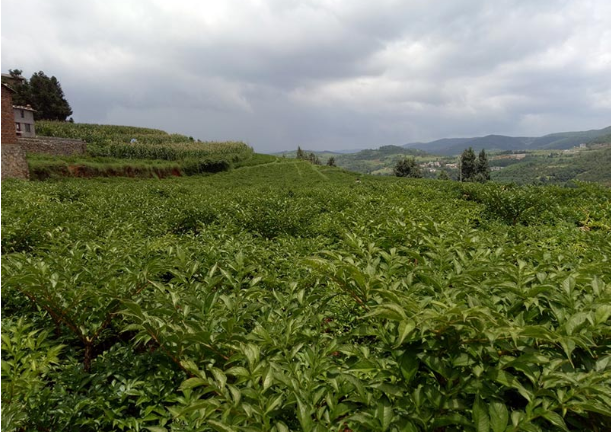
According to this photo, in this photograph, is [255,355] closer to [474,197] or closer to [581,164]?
[581,164]

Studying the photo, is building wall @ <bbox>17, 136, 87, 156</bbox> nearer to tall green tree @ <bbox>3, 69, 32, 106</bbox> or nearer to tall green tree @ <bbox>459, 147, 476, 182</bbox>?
tall green tree @ <bbox>3, 69, 32, 106</bbox>

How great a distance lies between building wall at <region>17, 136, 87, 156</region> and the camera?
1185 inches

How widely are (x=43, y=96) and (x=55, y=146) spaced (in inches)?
1047

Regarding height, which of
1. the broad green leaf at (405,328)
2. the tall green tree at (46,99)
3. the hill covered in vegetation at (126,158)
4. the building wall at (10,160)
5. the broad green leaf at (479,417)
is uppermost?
the tall green tree at (46,99)

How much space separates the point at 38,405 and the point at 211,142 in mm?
72245

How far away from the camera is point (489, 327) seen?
1.45 metres

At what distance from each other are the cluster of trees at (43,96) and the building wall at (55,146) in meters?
17.3

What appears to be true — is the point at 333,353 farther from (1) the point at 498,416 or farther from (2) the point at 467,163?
(2) the point at 467,163

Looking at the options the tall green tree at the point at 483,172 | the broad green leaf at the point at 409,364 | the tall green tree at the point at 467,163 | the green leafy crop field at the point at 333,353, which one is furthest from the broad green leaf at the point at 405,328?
the tall green tree at the point at 467,163

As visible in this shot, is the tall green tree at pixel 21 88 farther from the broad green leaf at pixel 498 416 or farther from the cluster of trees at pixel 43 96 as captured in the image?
the broad green leaf at pixel 498 416

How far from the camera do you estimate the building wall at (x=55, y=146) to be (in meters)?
30.1

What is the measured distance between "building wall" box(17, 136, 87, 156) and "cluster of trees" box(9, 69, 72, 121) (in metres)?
17.3

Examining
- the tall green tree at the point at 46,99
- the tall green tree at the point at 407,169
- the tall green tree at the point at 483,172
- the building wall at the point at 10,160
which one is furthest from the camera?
the tall green tree at the point at 407,169

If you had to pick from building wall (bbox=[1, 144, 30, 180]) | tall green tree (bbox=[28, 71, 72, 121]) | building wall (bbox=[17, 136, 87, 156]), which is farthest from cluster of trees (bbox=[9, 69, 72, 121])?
building wall (bbox=[1, 144, 30, 180])
